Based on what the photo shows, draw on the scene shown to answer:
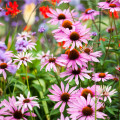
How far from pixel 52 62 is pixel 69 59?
0.32 ft

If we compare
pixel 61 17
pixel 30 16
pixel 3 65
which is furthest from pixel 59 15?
pixel 3 65

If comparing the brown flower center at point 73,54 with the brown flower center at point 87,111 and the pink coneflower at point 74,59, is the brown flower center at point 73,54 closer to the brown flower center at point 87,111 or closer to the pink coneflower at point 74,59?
the pink coneflower at point 74,59

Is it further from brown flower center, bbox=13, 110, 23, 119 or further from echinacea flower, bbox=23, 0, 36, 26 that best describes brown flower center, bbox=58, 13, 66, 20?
brown flower center, bbox=13, 110, 23, 119

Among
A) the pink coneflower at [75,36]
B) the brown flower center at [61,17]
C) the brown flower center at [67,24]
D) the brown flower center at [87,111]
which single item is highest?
the brown flower center at [61,17]

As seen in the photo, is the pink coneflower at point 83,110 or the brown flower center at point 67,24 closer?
the pink coneflower at point 83,110

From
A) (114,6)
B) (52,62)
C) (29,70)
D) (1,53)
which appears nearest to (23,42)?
(52,62)

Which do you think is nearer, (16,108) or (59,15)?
(16,108)

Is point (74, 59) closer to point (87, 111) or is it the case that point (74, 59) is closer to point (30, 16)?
point (87, 111)

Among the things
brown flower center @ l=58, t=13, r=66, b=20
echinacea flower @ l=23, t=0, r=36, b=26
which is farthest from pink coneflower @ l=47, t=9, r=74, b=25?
echinacea flower @ l=23, t=0, r=36, b=26

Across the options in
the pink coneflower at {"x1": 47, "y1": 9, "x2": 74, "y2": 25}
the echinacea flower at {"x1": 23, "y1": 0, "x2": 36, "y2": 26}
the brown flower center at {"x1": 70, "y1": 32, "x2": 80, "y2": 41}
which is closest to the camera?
the brown flower center at {"x1": 70, "y1": 32, "x2": 80, "y2": 41}

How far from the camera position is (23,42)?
0.71 m

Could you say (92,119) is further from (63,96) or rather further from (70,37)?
(70,37)

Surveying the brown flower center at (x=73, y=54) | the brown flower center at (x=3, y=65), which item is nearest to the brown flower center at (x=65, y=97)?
the brown flower center at (x=73, y=54)

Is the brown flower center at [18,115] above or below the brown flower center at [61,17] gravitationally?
below
